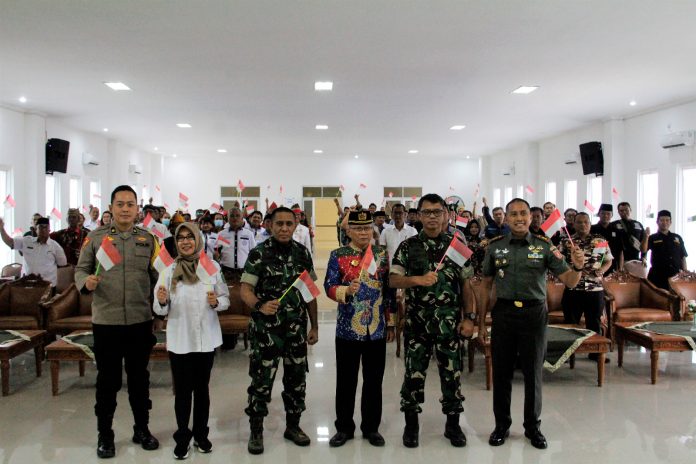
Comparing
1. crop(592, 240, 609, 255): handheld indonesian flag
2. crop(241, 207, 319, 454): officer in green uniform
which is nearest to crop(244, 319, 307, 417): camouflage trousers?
crop(241, 207, 319, 454): officer in green uniform

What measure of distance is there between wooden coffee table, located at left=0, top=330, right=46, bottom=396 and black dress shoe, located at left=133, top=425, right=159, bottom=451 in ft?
5.44

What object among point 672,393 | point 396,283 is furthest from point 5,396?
point 672,393

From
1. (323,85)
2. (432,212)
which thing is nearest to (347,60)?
(323,85)

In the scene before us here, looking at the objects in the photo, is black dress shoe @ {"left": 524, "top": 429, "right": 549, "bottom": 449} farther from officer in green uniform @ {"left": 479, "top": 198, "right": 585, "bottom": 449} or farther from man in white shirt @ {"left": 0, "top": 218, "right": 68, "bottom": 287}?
man in white shirt @ {"left": 0, "top": 218, "right": 68, "bottom": 287}

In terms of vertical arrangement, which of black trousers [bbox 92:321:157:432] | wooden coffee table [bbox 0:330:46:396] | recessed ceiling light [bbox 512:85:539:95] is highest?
recessed ceiling light [bbox 512:85:539:95]

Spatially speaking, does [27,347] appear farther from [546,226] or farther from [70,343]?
[546,226]

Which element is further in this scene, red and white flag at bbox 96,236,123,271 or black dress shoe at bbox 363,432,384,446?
black dress shoe at bbox 363,432,384,446

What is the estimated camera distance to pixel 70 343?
173 inches

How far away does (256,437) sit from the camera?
10.9 ft

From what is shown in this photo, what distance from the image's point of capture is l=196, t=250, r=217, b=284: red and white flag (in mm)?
3109

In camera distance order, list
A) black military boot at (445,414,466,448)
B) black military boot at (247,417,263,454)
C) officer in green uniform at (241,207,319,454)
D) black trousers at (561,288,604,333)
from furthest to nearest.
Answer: black trousers at (561,288,604,333), black military boot at (445,414,466,448), black military boot at (247,417,263,454), officer in green uniform at (241,207,319,454)

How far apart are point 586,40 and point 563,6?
1241 mm

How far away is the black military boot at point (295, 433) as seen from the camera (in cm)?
341

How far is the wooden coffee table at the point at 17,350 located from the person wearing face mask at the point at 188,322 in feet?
6.64
